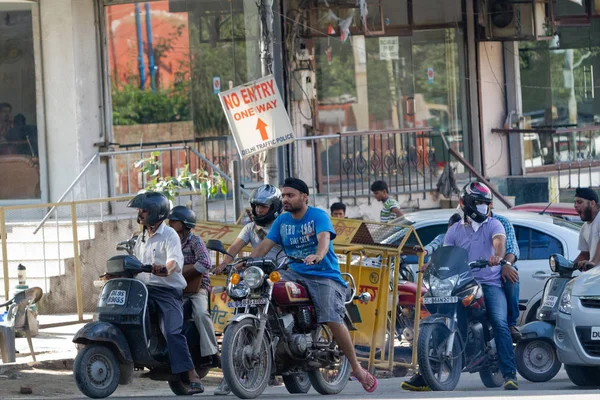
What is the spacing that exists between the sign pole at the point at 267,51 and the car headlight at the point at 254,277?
4381 mm

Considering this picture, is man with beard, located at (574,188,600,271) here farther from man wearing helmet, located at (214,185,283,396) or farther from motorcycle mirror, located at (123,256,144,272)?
motorcycle mirror, located at (123,256,144,272)

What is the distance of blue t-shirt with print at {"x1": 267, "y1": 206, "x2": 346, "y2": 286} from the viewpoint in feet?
27.8

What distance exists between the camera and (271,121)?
39.2ft

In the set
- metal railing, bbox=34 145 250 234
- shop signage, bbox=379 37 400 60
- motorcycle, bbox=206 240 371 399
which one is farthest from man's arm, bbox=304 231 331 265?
shop signage, bbox=379 37 400 60

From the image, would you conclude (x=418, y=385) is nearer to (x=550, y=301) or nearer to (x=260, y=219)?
(x=550, y=301)

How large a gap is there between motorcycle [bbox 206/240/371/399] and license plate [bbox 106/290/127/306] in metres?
0.76

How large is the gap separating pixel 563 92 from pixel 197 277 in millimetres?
14314

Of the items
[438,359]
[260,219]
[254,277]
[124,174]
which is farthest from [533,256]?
[124,174]

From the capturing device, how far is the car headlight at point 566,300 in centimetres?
966

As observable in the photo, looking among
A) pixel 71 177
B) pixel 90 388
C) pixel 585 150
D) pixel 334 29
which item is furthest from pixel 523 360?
pixel 585 150

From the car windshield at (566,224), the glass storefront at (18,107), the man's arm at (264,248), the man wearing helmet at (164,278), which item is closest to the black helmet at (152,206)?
the man wearing helmet at (164,278)

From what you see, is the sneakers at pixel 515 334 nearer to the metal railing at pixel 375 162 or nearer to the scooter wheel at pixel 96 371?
the scooter wheel at pixel 96 371

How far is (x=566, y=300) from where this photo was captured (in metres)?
9.72

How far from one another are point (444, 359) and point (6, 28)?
376 inches
